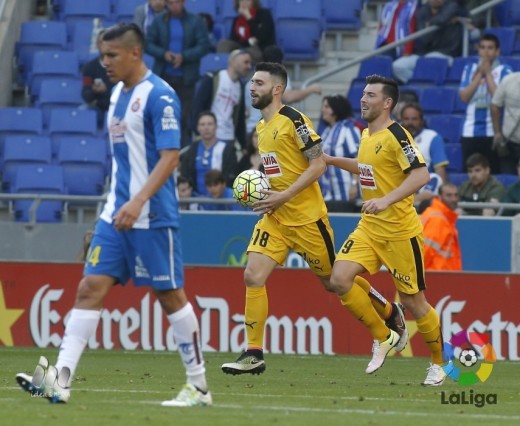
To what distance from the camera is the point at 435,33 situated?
20.1 meters

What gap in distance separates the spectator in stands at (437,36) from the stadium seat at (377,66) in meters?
0.12

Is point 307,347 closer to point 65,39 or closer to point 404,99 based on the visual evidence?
point 404,99

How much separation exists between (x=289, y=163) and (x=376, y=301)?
4.44 ft

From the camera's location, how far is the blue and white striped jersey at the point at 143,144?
846 centimetres

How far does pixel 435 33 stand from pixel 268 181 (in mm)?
9092

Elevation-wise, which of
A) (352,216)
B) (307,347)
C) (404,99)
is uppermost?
(404,99)

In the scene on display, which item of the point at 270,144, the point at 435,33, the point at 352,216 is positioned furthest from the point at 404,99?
the point at 270,144

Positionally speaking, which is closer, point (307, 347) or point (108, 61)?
point (108, 61)

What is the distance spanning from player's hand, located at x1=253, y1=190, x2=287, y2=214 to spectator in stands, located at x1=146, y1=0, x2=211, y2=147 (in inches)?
327

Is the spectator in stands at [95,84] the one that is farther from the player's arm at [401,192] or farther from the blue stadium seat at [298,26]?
the player's arm at [401,192]

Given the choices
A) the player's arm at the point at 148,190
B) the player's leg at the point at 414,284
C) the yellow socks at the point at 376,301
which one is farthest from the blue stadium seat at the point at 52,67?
the player's arm at the point at 148,190

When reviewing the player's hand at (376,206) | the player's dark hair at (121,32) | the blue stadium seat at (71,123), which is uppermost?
the player's dark hair at (121,32)

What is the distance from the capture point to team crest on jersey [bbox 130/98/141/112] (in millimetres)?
8508

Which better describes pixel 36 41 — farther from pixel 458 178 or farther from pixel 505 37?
pixel 458 178
